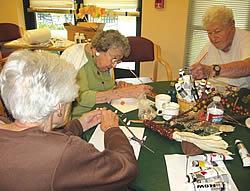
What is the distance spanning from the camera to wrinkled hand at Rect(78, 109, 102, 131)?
1.48 meters

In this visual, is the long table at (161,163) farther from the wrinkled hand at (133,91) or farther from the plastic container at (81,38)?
the plastic container at (81,38)

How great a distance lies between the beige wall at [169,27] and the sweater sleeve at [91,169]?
9.00 feet

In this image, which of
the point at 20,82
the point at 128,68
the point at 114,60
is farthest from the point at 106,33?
the point at 128,68

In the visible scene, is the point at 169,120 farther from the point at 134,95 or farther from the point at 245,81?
the point at 245,81

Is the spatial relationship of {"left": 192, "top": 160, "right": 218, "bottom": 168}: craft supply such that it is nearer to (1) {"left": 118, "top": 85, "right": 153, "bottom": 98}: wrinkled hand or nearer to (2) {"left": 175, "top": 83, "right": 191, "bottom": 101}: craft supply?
(2) {"left": 175, "top": 83, "right": 191, "bottom": 101}: craft supply

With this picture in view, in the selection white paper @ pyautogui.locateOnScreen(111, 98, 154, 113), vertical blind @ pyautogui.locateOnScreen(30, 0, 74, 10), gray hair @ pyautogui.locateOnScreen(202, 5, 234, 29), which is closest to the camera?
white paper @ pyautogui.locateOnScreen(111, 98, 154, 113)

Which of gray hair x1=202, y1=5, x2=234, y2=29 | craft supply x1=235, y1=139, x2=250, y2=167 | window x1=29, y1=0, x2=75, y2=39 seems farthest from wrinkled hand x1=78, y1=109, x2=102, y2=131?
window x1=29, y1=0, x2=75, y2=39

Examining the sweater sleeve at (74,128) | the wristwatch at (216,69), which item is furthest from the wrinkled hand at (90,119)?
the wristwatch at (216,69)

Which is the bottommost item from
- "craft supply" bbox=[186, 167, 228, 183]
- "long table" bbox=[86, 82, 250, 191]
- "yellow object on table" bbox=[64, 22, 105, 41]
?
"long table" bbox=[86, 82, 250, 191]

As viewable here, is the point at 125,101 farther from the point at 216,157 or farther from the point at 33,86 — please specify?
the point at 33,86

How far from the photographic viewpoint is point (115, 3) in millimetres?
3828

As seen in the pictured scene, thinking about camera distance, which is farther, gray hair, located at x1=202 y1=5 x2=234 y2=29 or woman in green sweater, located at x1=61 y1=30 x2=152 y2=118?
gray hair, located at x1=202 y1=5 x2=234 y2=29

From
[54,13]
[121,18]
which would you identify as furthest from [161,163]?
[54,13]

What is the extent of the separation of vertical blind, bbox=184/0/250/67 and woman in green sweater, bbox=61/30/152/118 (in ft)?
5.88
